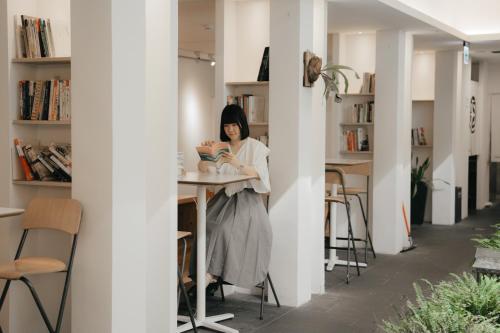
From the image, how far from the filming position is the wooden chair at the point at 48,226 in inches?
146

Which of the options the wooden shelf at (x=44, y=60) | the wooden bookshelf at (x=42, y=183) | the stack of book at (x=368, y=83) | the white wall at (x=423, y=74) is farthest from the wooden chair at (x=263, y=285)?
the white wall at (x=423, y=74)

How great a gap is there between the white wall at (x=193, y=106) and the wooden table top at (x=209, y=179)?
20.8 feet

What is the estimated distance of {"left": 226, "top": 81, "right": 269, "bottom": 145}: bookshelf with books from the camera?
6668mm

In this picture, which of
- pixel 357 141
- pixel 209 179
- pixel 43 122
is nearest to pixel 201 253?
pixel 209 179

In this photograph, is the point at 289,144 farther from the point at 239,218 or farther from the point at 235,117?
the point at 239,218

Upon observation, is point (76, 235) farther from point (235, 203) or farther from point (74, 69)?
point (235, 203)

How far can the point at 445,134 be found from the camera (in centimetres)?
1098

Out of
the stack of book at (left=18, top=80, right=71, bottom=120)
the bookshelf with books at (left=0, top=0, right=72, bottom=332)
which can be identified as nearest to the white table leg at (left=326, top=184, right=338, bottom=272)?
the bookshelf with books at (left=0, top=0, right=72, bottom=332)

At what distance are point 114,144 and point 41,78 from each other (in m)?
1.29

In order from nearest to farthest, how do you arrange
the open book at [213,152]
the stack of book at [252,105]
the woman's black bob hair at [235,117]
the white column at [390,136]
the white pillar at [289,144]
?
the open book at [213,152], the woman's black bob hair at [235,117], the white pillar at [289,144], the stack of book at [252,105], the white column at [390,136]

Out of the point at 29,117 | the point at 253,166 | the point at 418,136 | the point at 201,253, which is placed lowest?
the point at 201,253

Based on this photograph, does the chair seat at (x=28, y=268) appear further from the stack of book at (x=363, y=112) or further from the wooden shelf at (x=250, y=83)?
the stack of book at (x=363, y=112)

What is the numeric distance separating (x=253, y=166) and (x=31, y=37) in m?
1.95

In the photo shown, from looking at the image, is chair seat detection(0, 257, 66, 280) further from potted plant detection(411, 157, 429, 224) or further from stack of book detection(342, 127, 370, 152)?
potted plant detection(411, 157, 429, 224)
